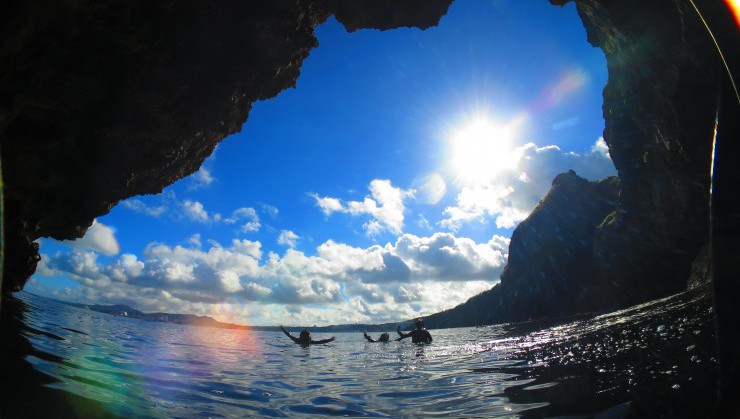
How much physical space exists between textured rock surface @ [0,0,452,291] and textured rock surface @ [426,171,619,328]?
5189 cm

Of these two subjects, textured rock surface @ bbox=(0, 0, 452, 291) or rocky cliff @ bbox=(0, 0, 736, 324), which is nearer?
textured rock surface @ bbox=(0, 0, 452, 291)

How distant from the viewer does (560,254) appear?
206 ft

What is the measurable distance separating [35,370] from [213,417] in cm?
409

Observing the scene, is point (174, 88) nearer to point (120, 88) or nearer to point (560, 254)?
point (120, 88)

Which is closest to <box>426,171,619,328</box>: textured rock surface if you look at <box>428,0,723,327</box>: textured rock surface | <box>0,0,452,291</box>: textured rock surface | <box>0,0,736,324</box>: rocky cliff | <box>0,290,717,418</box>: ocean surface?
<box>428,0,723,327</box>: textured rock surface

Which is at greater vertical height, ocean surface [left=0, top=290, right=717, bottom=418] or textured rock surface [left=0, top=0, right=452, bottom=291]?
textured rock surface [left=0, top=0, right=452, bottom=291]

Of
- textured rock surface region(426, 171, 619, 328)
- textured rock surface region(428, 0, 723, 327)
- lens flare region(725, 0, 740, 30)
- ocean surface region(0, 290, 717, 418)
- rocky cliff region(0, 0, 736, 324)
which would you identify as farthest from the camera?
textured rock surface region(426, 171, 619, 328)

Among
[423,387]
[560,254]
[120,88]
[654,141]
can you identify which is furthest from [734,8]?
[560,254]

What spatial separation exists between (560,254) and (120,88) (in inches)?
2723

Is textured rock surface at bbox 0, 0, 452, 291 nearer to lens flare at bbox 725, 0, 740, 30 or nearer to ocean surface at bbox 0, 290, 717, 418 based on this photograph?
ocean surface at bbox 0, 290, 717, 418

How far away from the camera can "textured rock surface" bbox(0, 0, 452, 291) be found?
416 inches

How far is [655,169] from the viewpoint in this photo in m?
26.2

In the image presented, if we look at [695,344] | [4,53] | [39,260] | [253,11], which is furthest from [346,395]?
[39,260]

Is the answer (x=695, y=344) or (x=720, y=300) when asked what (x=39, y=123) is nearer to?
(x=720, y=300)
